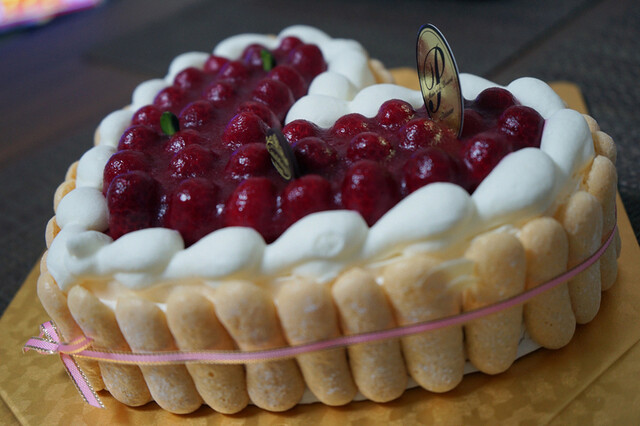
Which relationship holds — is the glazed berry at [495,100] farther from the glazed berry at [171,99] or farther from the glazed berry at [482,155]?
the glazed berry at [171,99]

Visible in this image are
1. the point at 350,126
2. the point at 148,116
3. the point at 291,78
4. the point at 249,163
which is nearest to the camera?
the point at 249,163

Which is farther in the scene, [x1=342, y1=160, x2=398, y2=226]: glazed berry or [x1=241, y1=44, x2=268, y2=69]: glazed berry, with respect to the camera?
[x1=241, y1=44, x2=268, y2=69]: glazed berry

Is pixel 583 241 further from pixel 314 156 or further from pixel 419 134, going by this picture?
pixel 314 156

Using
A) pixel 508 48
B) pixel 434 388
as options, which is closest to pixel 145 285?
pixel 434 388

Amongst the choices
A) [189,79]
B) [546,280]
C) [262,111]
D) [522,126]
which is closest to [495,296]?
[546,280]

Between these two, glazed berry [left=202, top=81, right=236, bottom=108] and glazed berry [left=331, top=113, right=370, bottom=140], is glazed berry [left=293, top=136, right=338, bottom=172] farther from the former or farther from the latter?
glazed berry [left=202, top=81, right=236, bottom=108]

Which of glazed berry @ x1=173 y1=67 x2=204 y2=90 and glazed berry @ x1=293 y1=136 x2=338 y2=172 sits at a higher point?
glazed berry @ x1=293 y1=136 x2=338 y2=172

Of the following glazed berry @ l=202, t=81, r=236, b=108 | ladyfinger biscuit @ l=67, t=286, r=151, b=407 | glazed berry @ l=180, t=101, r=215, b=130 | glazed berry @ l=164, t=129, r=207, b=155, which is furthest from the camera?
glazed berry @ l=202, t=81, r=236, b=108

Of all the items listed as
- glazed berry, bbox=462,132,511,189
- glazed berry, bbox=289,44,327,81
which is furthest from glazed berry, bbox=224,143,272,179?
glazed berry, bbox=289,44,327,81
